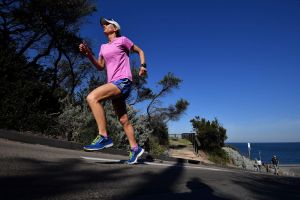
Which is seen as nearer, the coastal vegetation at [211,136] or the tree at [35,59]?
the tree at [35,59]

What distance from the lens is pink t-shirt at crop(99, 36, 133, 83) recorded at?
218 inches

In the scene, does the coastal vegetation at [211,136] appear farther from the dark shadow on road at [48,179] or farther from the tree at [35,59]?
the dark shadow on road at [48,179]

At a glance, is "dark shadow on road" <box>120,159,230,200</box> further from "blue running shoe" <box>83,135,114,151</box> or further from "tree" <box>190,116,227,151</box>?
"tree" <box>190,116,227,151</box>

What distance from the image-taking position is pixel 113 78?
551cm

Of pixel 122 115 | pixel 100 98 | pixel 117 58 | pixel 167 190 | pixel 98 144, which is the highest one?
pixel 117 58

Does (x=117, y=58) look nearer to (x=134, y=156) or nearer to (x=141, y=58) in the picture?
(x=141, y=58)

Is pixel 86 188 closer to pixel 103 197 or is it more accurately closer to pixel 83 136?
pixel 103 197

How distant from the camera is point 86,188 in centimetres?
315

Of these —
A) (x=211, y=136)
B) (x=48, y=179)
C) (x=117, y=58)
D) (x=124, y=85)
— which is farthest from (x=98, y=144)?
(x=211, y=136)

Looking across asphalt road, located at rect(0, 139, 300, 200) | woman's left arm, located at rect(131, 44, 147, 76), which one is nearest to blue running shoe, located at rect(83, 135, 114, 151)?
asphalt road, located at rect(0, 139, 300, 200)

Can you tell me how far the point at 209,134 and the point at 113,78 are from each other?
142ft

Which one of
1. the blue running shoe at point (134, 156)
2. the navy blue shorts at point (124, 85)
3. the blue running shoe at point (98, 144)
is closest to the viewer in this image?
the blue running shoe at point (98, 144)

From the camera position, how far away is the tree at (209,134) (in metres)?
46.2

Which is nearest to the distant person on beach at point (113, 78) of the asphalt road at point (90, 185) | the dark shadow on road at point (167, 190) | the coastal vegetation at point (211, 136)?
the asphalt road at point (90, 185)
